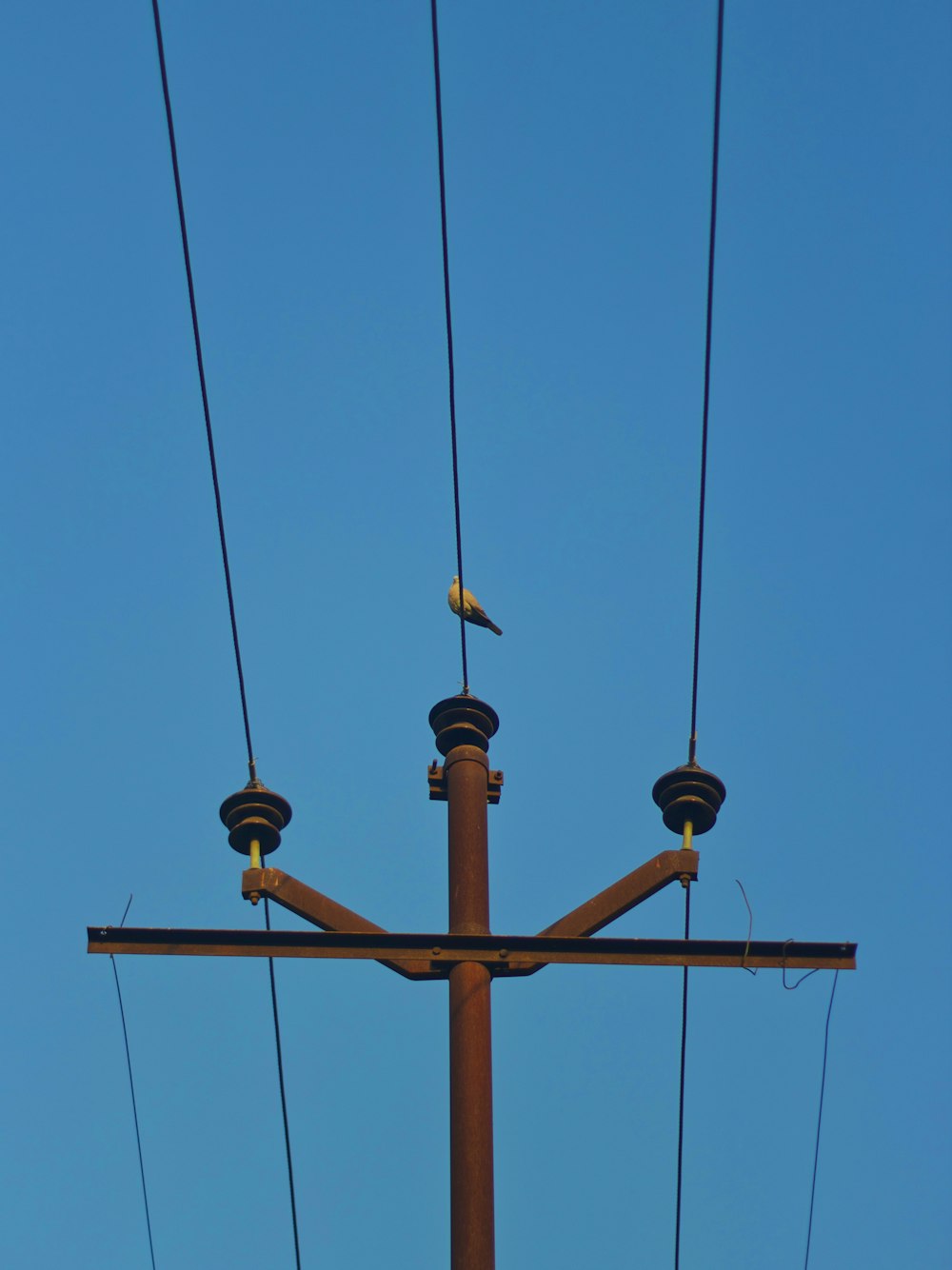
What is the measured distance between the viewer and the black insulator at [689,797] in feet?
21.1

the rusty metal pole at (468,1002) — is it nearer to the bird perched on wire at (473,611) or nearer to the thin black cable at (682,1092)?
the thin black cable at (682,1092)

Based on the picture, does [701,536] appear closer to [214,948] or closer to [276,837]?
[276,837]

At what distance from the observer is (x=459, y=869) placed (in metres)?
6.12

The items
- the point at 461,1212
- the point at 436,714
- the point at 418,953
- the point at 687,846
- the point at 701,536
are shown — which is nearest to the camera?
the point at 461,1212

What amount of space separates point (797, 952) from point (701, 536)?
218 centimetres

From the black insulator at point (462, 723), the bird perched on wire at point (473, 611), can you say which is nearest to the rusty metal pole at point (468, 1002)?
the black insulator at point (462, 723)

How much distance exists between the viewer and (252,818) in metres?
6.50

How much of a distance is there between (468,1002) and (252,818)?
4.36 feet

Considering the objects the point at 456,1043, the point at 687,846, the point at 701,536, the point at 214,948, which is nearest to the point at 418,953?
the point at 456,1043

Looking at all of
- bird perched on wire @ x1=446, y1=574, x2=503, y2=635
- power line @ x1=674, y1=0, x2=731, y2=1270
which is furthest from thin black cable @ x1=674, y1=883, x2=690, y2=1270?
bird perched on wire @ x1=446, y1=574, x2=503, y2=635

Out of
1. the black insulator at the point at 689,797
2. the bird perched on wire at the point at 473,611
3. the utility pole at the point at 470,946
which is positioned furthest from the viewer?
the bird perched on wire at the point at 473,611

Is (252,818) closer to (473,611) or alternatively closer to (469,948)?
(469,948)

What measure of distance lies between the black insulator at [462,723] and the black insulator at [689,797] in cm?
77

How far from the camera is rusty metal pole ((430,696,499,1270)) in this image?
5.36 m
